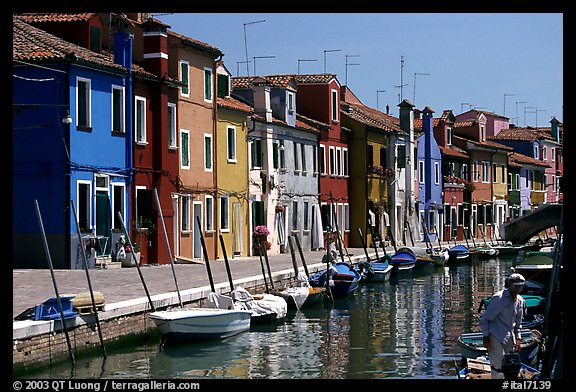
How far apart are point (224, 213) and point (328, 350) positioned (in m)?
17.3

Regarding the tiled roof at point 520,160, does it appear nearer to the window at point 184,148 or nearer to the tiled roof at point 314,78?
the tiled roof at point 314,78

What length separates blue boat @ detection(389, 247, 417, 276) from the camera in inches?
1506

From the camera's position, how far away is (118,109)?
2844 centimetres

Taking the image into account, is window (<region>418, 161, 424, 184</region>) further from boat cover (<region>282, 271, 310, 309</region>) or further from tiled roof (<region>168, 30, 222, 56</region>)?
boat cover (<region>282, 271, 310, 309</region>)

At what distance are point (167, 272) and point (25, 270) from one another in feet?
12.5

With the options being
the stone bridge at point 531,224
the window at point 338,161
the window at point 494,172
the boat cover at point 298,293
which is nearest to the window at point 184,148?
the boat cover at point 298,293

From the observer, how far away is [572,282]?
7078 mm

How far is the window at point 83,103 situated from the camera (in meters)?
26.3

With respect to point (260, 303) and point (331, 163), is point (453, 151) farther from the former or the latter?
point (260, 303)

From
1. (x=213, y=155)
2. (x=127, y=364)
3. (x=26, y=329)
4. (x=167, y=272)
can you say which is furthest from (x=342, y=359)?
(x=213, y=155)

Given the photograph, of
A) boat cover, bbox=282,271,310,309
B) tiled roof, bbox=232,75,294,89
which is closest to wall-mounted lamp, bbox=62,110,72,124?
boat cover, bbox=282,271,310,309
